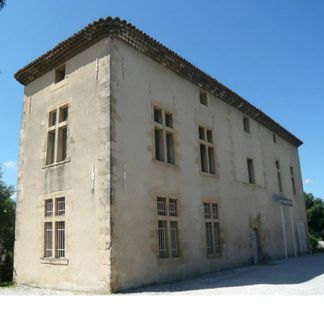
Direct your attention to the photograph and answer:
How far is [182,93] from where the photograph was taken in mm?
12555

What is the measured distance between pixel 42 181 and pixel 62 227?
68.4 inches

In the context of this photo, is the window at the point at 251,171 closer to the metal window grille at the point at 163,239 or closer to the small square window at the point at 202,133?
the small square window at the point at 202,133

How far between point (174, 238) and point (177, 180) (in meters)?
1.82

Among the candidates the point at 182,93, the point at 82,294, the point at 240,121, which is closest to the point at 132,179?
the point at 82,294

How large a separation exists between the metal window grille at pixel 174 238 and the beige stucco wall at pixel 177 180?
18 centimetres

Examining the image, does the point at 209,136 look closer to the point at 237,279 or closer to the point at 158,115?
the point at 158,115

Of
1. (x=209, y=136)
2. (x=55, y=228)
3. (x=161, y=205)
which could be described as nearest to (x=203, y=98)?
(x=209, y=136)

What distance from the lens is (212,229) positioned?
495 inches

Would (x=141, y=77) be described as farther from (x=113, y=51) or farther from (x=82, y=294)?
(x=82, y=294)

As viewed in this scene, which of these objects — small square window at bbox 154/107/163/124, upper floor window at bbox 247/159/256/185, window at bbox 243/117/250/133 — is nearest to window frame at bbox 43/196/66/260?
small square window at bbox 154/107/163/124

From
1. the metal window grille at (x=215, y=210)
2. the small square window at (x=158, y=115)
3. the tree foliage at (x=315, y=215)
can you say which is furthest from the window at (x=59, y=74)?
the tree foliage at (x=315, y=215)

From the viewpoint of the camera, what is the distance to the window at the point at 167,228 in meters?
10.4

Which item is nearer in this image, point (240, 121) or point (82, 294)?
point (82, 294)

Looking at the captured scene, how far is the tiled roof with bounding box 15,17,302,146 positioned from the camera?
33.0 feet
